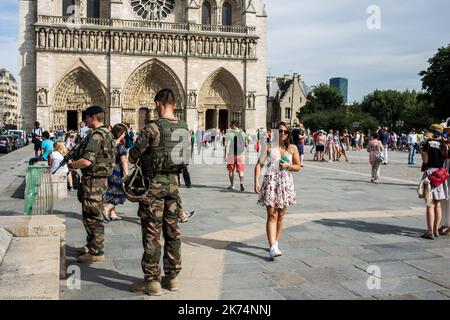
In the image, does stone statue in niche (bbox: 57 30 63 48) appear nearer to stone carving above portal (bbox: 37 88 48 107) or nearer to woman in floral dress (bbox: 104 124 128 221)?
stone carving above portal (bbox: 37 88 48 107)

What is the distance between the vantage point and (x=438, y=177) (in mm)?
6875

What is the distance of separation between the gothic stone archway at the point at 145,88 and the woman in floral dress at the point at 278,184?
103 ft

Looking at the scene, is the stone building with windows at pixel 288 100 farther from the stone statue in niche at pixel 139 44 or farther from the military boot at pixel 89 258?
the military boot at pixel 89 258

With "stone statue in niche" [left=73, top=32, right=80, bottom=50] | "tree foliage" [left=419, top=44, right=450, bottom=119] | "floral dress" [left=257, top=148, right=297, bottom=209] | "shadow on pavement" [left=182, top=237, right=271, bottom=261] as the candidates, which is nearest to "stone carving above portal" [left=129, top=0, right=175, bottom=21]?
"stone statue in niche" [left=73, top=32, right=80, bottom=50]

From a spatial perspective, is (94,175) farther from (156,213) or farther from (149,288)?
(149,288)

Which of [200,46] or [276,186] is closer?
[276,186]

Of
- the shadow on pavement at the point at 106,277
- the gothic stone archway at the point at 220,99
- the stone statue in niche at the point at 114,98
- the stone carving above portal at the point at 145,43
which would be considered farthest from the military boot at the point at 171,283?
the gothic stone archway at the point at 220,99

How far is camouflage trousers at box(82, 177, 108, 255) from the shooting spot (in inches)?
212

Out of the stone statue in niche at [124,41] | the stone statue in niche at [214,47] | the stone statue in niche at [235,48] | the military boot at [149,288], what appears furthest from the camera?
the stone statue in niche at [235,48]

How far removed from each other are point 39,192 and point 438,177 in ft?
20.1

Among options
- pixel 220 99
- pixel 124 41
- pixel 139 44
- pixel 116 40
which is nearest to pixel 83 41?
pixel 116 40

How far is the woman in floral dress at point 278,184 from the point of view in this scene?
18.1 ft

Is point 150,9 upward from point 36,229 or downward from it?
upward
